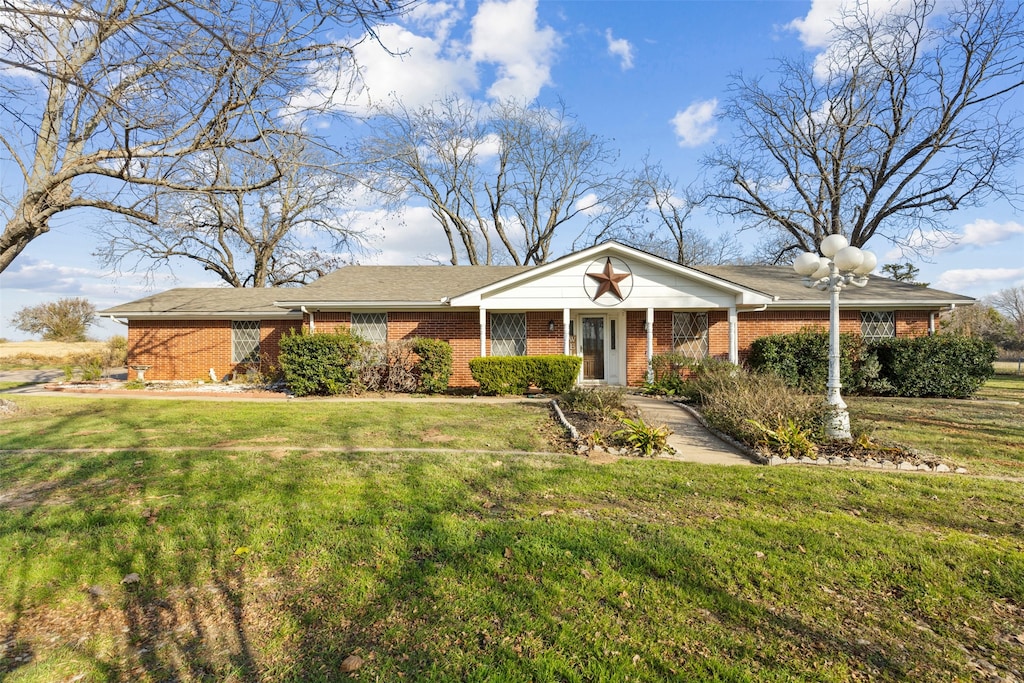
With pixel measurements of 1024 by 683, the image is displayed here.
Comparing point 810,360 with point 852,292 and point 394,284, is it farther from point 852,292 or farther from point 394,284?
point 394,284

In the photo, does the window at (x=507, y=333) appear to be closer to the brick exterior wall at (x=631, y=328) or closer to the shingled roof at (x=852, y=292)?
the brick exterior wall at (x=631, y=328)

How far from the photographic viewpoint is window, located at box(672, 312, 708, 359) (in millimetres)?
15977

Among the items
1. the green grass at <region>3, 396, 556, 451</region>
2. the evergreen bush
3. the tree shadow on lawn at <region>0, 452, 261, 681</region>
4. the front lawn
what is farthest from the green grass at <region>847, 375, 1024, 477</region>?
the tree shadow on lawn at <region>0, 452, 261, 681</region>

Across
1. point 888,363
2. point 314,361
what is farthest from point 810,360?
point 314,361

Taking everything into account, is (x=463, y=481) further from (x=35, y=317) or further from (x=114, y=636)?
(x=35, y=317)

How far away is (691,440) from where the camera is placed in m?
7.85

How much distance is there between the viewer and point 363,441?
736 centimetres

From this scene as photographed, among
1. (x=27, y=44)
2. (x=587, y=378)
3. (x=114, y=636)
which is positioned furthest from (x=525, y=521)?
(x=587, y=378)

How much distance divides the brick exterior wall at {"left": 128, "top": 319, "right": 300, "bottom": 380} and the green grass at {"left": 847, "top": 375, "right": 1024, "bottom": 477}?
16.6 meters

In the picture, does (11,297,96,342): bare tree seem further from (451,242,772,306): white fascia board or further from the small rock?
the small rock

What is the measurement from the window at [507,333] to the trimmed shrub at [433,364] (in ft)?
7.30

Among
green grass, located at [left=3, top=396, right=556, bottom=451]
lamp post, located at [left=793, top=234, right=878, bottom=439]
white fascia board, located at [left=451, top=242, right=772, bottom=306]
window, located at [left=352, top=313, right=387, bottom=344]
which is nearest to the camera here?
green grass, located at [left=3, top=396, right=556, bottom=451]

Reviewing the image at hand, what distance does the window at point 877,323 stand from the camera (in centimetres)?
1579

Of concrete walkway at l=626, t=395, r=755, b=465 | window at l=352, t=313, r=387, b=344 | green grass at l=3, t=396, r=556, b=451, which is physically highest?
window at l=352, t=313, r=387, b=344
